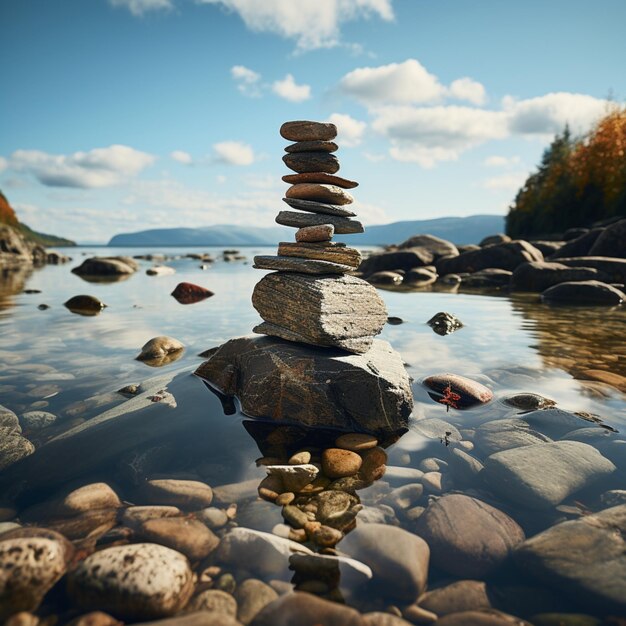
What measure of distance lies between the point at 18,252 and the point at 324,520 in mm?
60739

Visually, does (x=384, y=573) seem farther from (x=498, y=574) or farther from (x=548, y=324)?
(x=548, y=324)

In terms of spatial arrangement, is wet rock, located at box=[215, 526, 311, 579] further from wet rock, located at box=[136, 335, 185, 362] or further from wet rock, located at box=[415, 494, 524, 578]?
wet rock, located at box=[136, 335, 185, 362]

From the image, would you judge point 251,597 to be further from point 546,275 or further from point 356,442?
point 546,275

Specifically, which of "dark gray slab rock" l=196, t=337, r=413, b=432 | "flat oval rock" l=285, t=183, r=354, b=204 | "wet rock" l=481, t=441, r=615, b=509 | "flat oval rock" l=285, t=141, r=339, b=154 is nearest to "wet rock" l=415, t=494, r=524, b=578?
"wet rock" l=481, t=441, r=615, b=509

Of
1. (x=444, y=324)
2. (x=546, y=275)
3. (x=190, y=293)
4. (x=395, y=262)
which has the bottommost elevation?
(x=444, y=324)

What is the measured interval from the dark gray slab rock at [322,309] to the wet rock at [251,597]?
11.5 ft

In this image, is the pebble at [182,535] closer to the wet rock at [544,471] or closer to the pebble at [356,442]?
the pebble at [356,442]

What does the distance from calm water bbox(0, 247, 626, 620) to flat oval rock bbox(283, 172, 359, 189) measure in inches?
138

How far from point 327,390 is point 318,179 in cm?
339

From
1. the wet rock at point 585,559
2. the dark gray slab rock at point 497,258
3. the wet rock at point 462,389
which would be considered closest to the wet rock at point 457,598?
the wet rock at point 585,559

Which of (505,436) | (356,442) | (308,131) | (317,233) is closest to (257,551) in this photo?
(356,442)

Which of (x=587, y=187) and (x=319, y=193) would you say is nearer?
(x=319, y=193)

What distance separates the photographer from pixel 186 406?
6027 millimetres

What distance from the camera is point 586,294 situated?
17.2 metres
